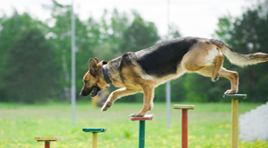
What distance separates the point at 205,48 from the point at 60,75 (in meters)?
29.9

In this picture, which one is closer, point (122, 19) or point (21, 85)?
point (21, 85)

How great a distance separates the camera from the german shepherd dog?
4.88m

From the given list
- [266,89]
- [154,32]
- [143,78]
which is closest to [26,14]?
[154,32]

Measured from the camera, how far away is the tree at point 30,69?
103ft

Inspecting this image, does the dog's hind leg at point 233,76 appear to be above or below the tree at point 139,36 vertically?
below

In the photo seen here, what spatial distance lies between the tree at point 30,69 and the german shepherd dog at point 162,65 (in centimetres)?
2795

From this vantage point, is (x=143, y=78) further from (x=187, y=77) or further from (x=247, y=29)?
(x=187, y=77)

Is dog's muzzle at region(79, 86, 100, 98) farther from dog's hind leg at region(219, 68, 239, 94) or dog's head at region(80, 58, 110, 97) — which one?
dog's hind leg at region(219, 68, 239, 94)

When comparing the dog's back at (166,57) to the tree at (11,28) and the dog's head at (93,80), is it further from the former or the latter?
the tree at (11,28)

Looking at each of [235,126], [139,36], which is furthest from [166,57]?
[139,36]

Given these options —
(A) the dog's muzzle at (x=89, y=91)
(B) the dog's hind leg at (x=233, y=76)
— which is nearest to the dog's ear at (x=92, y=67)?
(A) the dog's muzzle at (x=89, y=91)

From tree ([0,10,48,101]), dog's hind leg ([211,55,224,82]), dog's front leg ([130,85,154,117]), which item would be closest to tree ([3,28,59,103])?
tree ([0,10,48,101])

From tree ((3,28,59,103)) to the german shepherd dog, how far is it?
2795cm

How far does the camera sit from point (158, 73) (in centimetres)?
503
